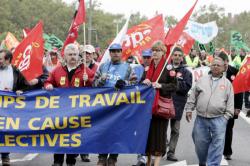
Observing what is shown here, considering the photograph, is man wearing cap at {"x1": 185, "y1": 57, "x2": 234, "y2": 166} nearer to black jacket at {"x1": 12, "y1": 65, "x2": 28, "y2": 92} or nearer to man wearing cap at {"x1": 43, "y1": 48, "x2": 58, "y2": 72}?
black jacket at {"x1": 12, "y1": 65, "x2": 28, "y2": 92}

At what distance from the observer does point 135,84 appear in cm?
845

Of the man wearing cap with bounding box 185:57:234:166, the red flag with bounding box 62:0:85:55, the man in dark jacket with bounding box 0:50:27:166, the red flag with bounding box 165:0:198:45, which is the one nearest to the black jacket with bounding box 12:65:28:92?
the man in dark jacket with bounding box 0:50:27:166

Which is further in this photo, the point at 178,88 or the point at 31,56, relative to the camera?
the point at 31,56

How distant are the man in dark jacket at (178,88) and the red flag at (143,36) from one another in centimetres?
248

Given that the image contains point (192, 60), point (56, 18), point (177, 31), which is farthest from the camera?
point (56, 18)

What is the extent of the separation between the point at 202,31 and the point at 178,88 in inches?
500

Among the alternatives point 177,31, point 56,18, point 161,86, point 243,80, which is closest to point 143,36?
point 243,80

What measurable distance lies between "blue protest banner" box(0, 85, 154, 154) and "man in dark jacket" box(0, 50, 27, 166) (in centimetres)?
65

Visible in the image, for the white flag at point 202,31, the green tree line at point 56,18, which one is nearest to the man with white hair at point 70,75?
the white flag at point 202,31

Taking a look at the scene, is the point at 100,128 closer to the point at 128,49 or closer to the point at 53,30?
the point at 128,49

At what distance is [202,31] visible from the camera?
2236cm

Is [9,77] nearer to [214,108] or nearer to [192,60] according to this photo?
[214,108]

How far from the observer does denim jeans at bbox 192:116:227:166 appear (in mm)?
8258

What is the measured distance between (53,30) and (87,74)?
189 ft
